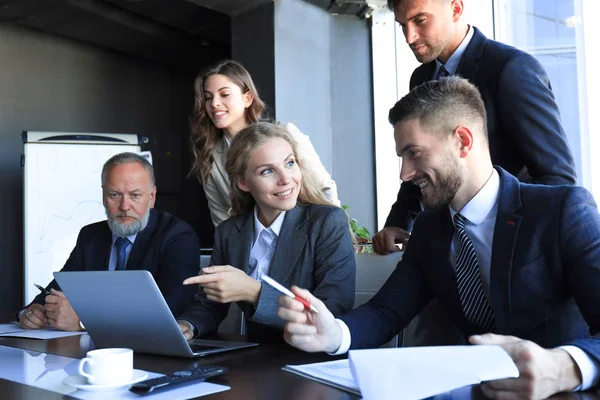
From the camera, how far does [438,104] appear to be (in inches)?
62.6

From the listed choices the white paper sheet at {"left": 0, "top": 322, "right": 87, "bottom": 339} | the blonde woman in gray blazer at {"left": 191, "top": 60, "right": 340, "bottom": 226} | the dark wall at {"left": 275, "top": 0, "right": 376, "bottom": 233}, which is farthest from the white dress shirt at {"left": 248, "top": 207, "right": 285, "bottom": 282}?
the dark wall at {"left": 275, "top": 0, "right": 376, "bottom": 233}

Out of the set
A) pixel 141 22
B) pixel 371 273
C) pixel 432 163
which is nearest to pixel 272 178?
pixel 371 273

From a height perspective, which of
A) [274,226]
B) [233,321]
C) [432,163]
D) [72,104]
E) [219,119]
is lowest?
[233,321]

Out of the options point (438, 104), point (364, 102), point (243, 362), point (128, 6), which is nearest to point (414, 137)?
point (438, 104)

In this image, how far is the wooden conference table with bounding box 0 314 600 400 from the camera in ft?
3.65

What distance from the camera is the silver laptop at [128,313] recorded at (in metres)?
1.42

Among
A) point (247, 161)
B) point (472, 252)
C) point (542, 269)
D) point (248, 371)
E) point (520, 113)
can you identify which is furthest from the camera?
point (247, 161)

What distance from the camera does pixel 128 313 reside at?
4.92 feet

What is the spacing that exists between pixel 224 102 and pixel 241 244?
1203 mm

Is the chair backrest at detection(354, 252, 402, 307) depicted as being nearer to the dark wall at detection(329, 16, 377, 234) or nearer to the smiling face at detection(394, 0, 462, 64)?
the smiling face at detection(394, 0, 462, 64)

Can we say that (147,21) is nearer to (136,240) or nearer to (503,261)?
(136,240)

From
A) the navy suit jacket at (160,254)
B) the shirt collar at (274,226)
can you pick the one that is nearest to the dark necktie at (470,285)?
the shirt collar at (274,226)

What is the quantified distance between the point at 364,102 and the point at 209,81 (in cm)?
309

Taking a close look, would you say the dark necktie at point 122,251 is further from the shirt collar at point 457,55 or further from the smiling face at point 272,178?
the shirt collar at point 457,55
